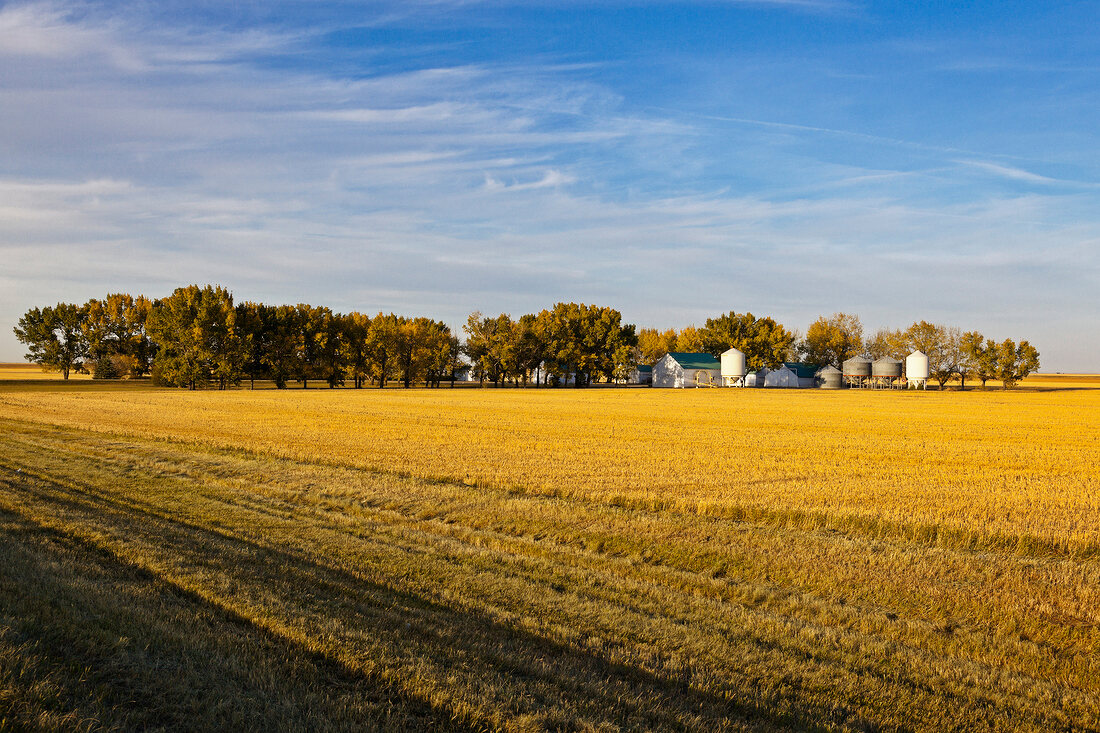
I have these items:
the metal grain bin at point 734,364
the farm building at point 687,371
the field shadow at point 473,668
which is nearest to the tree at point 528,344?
the farm building at point 687,371

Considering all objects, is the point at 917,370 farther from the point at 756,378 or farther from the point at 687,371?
the point at 687,371

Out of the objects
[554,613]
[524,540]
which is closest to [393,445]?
[524,540]

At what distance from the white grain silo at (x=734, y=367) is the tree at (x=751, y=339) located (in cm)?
862

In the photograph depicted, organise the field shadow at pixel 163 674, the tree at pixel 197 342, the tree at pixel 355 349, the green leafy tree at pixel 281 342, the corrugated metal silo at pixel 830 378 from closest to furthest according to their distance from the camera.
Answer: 1. the field shadow at pixel 163 674
2. the tree at pixel 197 342
3. the green leafy tree at pixel 281 342
4. the tree at pixel 355 349
5. the corrugated metal silo at pixel 830 378

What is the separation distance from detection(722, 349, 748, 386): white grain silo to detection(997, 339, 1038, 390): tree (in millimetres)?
59622

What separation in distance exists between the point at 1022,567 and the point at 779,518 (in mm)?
4400

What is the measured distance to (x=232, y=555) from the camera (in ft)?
31.7

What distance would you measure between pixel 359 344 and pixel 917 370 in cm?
10460

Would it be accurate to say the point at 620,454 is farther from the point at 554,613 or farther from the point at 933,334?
the point at 933,334

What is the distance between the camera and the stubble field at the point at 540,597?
216 inches

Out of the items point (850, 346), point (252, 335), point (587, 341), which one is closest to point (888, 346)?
point (850, 346)

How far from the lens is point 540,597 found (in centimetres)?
878

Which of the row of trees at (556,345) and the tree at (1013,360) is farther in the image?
the tree at (1013,360)

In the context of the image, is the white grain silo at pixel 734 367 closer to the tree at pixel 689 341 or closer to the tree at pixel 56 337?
the tree at pixel 689 341
